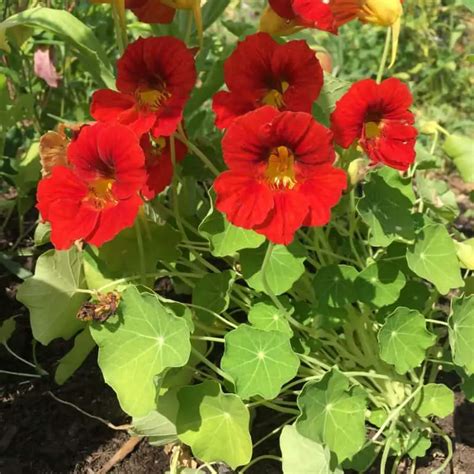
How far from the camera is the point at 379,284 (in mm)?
1173

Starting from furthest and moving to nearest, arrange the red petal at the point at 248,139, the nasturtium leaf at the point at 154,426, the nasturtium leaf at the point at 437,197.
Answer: the nasturtium leaf at the point at 437,197
the nasturtium leaf at the point at 154,426
the red petal at the point at 248,139

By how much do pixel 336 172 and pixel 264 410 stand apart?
643mm

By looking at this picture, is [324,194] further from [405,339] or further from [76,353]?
[76,353]

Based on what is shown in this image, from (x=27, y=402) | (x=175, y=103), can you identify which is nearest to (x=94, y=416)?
(x=27, y=402)

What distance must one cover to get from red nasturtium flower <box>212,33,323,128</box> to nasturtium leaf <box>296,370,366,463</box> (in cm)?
41

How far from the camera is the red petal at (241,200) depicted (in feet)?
2.99

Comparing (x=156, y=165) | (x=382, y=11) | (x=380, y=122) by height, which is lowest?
(x=156, y=165)

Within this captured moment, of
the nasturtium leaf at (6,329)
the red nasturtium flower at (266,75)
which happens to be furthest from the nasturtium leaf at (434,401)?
the nasturtium leaf at (6,329)

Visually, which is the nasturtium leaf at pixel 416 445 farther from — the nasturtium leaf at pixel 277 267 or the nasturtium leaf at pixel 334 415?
the nasturtium leaf at pixel 277 267

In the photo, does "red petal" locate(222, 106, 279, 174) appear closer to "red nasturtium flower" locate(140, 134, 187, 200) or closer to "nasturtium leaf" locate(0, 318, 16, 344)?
"red nasturtium flower" locate(140, 134, 187, 200)

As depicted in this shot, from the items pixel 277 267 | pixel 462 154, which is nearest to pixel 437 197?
pixel 462 154

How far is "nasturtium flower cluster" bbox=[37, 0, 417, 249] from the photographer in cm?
91

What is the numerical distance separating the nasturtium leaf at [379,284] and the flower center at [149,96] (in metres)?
0.43

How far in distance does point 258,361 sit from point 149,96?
0.44 metres
